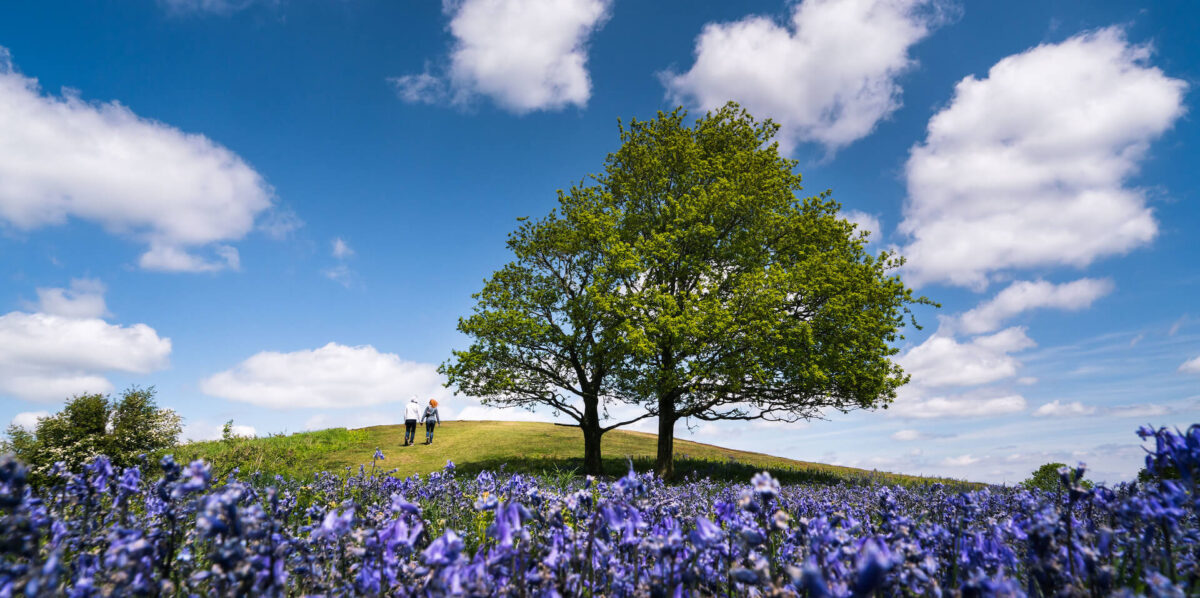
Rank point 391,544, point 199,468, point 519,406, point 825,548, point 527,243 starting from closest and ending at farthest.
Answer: point 199,468 → point 391,544 → point 825,548 → point 519,406 → point 527,243

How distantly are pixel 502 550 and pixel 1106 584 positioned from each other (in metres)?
3.15

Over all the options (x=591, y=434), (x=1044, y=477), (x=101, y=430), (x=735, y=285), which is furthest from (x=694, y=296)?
(x=101, y=430)

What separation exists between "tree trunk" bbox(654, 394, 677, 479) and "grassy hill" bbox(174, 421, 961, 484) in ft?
3.94

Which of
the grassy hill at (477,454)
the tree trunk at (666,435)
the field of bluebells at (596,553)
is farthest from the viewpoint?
the grassy hill at (477,454)

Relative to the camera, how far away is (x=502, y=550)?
9.13 feet

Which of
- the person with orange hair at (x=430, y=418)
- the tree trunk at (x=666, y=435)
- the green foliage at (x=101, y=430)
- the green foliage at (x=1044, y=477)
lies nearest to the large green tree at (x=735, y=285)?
the tree trunk at (x=666, y=435)

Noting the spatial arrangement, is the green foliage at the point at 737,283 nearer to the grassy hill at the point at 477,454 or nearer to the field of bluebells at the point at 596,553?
the grassy hill at the point at 477,454

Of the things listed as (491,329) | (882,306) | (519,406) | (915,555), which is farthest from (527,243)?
(915,555)

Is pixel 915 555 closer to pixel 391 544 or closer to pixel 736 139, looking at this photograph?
pixel 391 544

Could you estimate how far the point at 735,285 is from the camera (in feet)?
61.8

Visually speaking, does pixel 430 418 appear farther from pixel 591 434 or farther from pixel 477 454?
pixel 591 434

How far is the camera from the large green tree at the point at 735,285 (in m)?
17.4

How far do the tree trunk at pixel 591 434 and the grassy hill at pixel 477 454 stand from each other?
0.51 metres

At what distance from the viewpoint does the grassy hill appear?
19625 millimetres
